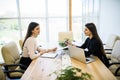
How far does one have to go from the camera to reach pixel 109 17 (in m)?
5.00

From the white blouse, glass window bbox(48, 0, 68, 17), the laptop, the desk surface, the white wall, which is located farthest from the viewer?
glass window bbox(48, 0, 68, 17)

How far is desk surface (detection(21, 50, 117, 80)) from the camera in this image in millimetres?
1811

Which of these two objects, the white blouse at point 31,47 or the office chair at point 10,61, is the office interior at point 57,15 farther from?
the white blouse at point 31,47

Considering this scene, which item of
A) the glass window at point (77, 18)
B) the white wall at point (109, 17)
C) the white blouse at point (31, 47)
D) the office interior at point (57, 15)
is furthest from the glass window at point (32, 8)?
the white blouse at point (31, 47)

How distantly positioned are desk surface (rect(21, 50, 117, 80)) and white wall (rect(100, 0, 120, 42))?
2.95 meters

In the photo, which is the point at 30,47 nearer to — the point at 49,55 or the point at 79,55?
the point at 49,55

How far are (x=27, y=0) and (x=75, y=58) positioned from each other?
Result: 10.5ft

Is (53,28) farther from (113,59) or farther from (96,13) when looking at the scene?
(113,59)

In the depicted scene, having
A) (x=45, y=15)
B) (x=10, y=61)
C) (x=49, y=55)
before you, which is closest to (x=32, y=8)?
(x=45, y=15)

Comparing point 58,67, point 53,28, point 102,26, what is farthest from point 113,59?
point 53,28

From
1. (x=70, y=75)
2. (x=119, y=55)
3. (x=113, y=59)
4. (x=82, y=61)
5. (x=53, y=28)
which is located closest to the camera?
(x=70, y=75)

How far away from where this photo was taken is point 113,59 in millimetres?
2984

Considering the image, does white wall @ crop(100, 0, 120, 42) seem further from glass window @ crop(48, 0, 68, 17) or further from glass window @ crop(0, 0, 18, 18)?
glass window @ crop(0, 0, 18, 18)

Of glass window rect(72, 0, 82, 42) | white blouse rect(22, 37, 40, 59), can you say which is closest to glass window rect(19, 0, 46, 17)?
glass window rect(72, 0, 82, 42)
